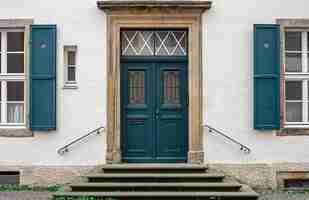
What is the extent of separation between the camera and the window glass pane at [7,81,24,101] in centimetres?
1179

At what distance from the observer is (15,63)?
38.8ft

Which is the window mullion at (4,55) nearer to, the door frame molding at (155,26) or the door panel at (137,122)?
the door frame molding at (155,26)

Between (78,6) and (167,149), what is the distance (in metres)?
3.41

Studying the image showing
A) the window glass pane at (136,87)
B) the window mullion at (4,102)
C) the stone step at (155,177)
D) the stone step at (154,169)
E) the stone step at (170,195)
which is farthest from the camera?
the window glass pane at (136,87)

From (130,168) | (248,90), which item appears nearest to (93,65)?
(130,168)

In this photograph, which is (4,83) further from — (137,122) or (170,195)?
(170,195)

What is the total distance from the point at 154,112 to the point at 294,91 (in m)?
2.91

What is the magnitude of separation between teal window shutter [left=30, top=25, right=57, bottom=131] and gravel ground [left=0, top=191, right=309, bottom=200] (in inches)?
53.0

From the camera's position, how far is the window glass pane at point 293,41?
11836mm

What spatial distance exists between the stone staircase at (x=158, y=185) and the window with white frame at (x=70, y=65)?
77.0 inches

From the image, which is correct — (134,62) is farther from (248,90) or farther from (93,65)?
(248,90)

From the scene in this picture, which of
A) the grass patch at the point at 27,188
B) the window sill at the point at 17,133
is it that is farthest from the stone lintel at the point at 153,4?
the grass patch at the point at 27,188

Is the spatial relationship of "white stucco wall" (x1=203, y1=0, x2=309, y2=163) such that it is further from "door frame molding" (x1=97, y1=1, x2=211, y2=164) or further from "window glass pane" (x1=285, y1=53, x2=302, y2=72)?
"window glass pane" (x1=285, y1=53, x2=302, y2=72)

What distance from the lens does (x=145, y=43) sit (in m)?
11.9
